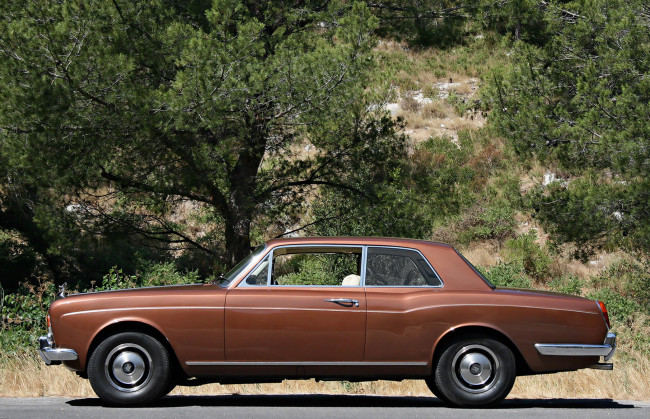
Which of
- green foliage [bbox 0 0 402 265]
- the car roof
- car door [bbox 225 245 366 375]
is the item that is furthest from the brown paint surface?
green foliage [bbox 0 0 402 265]

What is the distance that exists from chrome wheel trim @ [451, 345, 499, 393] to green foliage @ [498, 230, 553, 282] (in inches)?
523

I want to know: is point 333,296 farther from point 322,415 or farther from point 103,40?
point 103,40

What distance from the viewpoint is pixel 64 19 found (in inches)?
498

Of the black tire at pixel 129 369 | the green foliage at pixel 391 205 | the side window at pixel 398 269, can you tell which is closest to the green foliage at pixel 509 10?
the green foliage at pixel 391 205

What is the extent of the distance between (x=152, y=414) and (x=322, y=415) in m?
1.38

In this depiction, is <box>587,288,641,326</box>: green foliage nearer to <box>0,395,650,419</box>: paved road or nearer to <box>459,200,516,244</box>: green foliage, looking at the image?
<box>459,200,516,244</box>: green foliage

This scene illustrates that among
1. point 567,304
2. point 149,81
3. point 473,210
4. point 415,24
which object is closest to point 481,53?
point 473,210

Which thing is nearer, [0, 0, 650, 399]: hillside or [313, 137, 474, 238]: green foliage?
[0, 0, 650, 399]: hillside

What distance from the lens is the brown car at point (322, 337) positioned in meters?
6.96

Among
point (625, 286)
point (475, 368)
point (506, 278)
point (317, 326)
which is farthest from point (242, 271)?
point (625, 286)

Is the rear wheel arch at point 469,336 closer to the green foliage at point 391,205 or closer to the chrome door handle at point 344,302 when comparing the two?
the chrome door handle at point 344,302

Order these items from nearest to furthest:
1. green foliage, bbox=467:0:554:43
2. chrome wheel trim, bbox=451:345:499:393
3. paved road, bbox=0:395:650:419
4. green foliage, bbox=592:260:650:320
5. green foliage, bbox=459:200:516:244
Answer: paved road, bbox=0:395:650:419 → chrome wheel trim, bbox=451:345:499:393 → green foliage, bbox=592:260:650:320 → green foliage, bbox=467:0:554:43 → green foliage, bbox=459:200:516:244

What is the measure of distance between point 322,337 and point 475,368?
1.35m

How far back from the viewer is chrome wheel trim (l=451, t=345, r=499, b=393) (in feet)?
23.1
